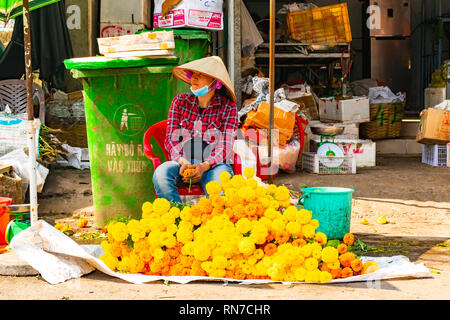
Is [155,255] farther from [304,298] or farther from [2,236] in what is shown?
[2,236]

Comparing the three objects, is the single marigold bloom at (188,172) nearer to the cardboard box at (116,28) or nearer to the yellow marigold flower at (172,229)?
the yellow marigold flower at (172,229)

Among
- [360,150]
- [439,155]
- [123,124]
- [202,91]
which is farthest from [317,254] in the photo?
[439,155]

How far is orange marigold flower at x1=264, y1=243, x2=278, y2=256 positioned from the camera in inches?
131

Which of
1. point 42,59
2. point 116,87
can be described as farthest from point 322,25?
point 116,87

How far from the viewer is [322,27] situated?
30.2 ft

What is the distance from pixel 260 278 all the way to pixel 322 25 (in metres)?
6.58

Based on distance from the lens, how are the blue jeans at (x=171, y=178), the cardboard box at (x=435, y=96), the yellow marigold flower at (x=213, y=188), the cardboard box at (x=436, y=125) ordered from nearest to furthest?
1. the yellow marigold flower at (x=213, y=188)
2. the blue jeans at (x=171, y=178)
3. the cardboard box at (x=436, y=125)
4. the cardboard box at (x=435, y=96)

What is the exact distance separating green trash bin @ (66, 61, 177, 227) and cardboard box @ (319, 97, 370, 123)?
4232 mm

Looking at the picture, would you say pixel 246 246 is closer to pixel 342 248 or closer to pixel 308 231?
pixel 308 231

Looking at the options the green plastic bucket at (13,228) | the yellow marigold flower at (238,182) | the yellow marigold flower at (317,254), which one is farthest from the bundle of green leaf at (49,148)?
the yellow marigold flower at (317,254)

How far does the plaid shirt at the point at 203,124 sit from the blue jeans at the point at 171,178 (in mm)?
95

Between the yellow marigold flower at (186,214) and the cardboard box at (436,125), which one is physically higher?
the cardboard box at (436,125)

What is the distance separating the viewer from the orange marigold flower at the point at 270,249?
3.32m

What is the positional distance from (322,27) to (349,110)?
59.4 inches
